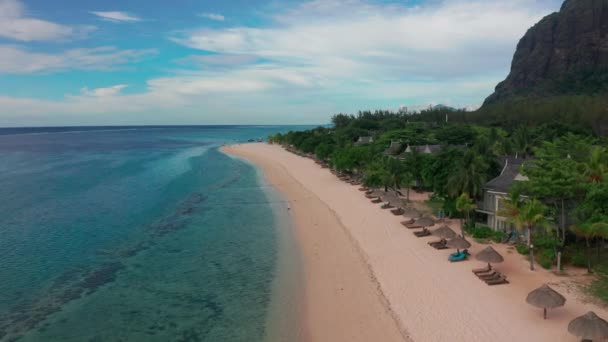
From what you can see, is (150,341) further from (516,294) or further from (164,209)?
(164,209)

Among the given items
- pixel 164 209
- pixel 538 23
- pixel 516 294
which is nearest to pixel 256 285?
pixel 516 294

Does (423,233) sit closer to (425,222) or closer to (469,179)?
(425,222)

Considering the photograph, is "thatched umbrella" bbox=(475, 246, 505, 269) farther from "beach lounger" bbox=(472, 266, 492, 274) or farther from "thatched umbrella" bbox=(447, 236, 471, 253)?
"thatched umbrella" bbox=(447, 236, 471, 253)

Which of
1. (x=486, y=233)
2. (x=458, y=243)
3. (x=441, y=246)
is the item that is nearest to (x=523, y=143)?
(x=486, y=233)

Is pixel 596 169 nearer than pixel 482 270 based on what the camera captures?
No

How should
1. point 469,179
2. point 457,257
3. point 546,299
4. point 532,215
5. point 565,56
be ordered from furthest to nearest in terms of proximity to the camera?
point 565,56, point 469,179, point 457,257, point 532,215, point 546,299

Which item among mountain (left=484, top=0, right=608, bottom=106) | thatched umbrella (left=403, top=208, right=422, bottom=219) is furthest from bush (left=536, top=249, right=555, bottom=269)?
mountain (left=484, top=0, right=608, bottom=106)

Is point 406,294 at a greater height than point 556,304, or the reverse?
point 556,304
